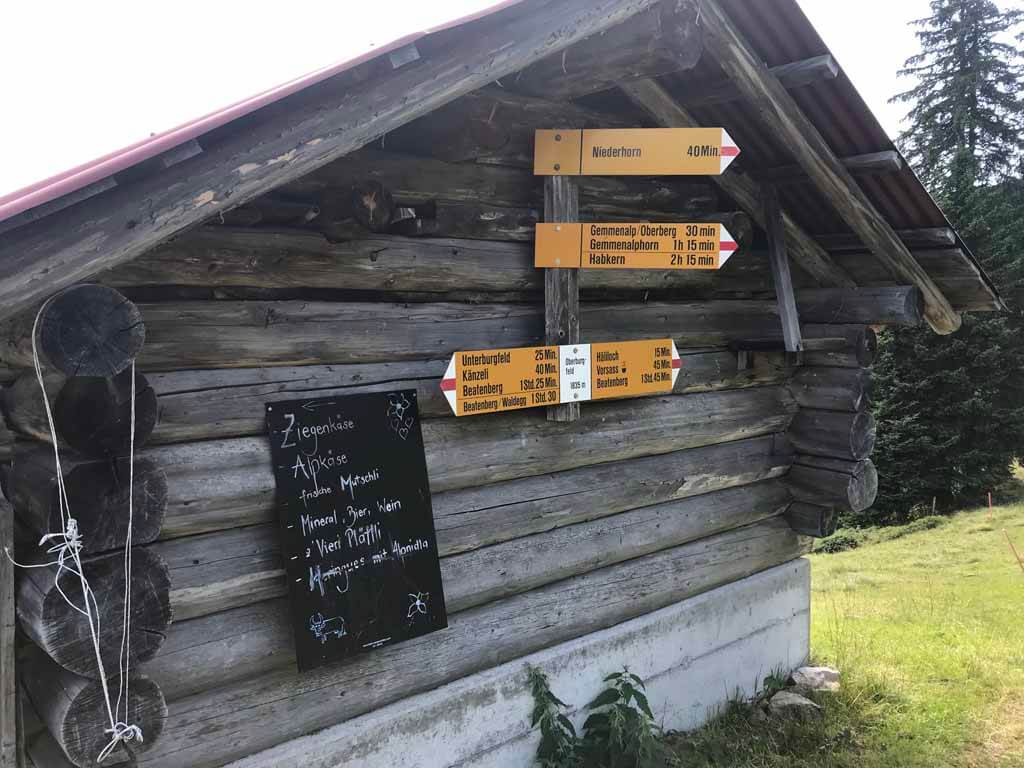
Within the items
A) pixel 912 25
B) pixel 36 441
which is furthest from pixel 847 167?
pixel 912 25

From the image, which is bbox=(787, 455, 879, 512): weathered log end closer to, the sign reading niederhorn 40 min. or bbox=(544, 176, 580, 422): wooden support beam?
the sign reading niederhorn 40 min.

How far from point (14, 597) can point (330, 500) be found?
1.17 m

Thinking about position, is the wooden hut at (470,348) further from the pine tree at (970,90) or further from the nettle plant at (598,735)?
the pine tree at (970,90)

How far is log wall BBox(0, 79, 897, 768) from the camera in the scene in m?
2.93

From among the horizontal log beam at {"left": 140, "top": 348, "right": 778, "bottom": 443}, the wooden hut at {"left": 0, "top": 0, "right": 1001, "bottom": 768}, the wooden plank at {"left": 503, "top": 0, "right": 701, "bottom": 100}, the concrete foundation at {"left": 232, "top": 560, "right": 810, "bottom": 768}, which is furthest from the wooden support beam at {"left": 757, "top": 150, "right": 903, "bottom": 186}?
the concrete foundation at {"left": 232, "top": 560, "right": 810, "bottom": 768}

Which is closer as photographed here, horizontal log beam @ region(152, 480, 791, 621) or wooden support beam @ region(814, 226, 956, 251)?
horizontal log beam @ region(152, 480, 791, 621)

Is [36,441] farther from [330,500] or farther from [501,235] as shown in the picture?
[501,235]

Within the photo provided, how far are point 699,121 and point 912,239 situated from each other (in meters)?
1.63

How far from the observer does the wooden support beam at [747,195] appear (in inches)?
160

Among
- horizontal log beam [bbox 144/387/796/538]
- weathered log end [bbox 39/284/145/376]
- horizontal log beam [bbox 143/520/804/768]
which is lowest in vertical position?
horizontal log beam [bbox 143/520/804/768]

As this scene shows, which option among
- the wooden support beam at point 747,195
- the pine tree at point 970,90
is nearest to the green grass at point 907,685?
the wooden support beam at point 747,195

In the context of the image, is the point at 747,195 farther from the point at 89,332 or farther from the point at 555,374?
the point at 89,332

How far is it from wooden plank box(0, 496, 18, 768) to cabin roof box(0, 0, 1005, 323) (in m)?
0.87

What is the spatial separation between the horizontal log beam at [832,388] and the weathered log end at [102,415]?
4448 millimetres
